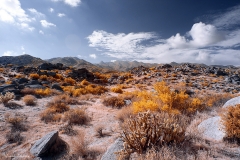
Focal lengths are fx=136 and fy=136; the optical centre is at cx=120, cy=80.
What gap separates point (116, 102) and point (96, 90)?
5.42 meters

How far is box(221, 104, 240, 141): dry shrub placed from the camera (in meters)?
3.30

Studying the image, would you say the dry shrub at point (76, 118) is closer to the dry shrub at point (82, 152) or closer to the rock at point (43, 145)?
the rock at point (43, 145)

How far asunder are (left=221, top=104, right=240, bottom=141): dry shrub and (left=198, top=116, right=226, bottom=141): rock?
17 centimetres

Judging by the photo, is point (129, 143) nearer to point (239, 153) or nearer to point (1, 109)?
point (239, 153)

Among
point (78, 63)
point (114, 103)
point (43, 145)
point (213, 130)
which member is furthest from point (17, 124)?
point (78, 63)

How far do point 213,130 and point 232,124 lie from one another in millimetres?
626

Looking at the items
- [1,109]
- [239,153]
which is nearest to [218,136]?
[239,153]

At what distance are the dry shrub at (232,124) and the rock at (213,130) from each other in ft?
0.55

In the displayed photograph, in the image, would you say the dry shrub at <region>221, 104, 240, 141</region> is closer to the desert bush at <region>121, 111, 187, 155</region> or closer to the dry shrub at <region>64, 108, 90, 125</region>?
the desert bush at <region>121, 111, 187, 155</region>

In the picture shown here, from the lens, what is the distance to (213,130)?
3.87 meters

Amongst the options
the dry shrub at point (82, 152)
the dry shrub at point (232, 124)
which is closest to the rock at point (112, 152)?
the dry shrub at point (82, 152)

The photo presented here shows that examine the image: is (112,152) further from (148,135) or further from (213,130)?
(213,130)

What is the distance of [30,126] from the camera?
5707mm

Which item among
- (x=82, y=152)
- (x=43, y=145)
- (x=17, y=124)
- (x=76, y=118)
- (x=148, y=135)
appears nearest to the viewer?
(x=148, y=135)
